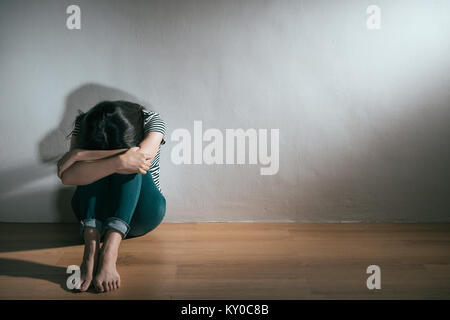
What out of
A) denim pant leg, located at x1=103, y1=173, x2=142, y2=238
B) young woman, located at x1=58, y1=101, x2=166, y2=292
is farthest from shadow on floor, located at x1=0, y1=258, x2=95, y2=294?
denim pant leg, located at x1=103, y1=173, x2=142, y2=238

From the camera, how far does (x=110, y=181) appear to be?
1815 mm

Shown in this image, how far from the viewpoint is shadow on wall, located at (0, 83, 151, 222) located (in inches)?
93.8

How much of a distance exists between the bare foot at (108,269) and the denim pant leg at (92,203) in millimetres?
86

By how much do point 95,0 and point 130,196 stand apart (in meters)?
1.16

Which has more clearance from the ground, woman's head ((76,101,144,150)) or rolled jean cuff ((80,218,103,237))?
woman's head ((76,101,144,150))

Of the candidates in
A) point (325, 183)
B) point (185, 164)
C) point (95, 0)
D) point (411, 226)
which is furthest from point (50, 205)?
point (411, 226)

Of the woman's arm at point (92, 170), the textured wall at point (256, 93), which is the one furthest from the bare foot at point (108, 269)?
the textured wall at point (256, 93)

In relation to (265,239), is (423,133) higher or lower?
higher

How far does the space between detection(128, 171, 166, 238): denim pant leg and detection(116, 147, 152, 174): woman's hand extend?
0.10 metres

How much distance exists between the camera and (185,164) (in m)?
2.43

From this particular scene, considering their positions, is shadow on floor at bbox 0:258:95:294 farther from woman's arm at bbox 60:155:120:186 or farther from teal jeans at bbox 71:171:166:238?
woman's arm at bbox 60:155:120:186

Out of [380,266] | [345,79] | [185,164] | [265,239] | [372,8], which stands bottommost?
[380,266]

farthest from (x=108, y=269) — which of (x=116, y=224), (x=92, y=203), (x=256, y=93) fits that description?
(x=256, y=93)

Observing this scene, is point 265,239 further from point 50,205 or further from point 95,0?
point 95,0
